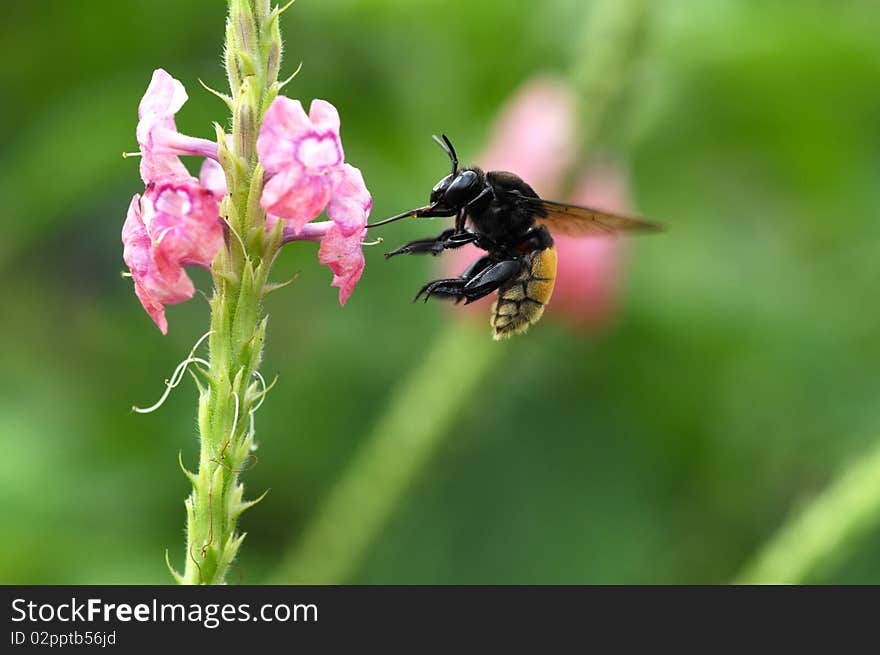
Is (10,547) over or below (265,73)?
over

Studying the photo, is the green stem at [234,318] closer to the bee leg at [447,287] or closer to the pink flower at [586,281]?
the bee leg at [447,287]

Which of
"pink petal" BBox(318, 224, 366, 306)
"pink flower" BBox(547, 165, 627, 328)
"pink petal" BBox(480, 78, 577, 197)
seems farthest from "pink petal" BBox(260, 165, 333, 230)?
"pink flower" BBox(547, 165, 627, 328)

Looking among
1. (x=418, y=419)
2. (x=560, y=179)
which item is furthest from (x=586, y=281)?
(x=418, y=419)

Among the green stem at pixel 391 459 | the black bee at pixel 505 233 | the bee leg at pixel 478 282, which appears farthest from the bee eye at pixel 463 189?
the green stem at pixel 391 459

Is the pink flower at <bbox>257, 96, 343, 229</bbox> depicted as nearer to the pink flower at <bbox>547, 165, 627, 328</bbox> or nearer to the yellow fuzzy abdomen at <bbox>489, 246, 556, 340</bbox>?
the yellow fuzzy abdomen at <bbox>489, 246, 556, 340</bbox>

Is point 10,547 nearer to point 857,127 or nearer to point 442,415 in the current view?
point 442,415

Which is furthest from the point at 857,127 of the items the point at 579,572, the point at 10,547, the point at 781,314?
the point at 10,547
